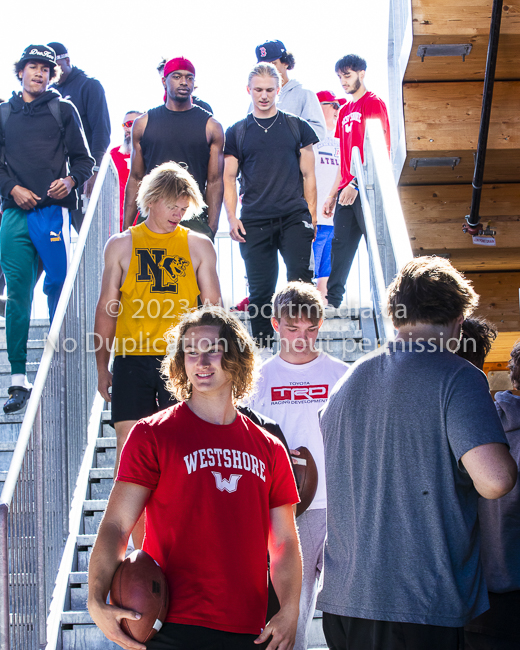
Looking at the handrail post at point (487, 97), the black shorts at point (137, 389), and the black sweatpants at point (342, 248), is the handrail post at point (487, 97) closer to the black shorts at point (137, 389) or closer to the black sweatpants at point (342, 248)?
the black sweatpants at point (342, 248)

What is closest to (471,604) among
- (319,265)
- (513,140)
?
(319,265)

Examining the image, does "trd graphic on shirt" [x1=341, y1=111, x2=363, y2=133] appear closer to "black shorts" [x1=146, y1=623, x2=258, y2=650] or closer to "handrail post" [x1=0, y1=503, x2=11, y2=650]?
"handrail post" [x1=0, y1=503, x2=11, y2=650]

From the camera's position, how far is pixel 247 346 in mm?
2385

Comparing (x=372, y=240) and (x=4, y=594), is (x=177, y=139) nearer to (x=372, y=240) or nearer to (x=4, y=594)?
(x=372, y=240)

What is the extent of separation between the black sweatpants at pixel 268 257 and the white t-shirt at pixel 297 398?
131cm

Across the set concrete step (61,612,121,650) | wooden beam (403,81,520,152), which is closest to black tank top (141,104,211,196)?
wooden beam (403,81,520,152)

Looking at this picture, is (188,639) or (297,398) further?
(297,398)

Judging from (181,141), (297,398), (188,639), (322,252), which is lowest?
(188,639)

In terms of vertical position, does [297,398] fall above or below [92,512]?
above

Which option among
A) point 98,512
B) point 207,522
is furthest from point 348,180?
point 207,522

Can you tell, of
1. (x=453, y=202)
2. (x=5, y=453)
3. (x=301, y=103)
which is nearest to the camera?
(x=5, y=453)

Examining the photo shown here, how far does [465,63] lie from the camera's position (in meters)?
6.25

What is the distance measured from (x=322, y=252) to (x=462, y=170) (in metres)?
1.68

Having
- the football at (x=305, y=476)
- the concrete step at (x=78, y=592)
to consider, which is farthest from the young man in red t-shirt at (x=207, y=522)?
the concrete step at (x=78, y=592)
